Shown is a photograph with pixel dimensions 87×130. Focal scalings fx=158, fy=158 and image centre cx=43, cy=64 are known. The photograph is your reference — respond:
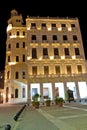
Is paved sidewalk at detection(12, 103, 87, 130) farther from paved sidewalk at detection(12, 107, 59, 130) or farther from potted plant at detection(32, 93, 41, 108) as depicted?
potted plant at detection(32, 93, 41, 108)

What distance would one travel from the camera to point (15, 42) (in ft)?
130

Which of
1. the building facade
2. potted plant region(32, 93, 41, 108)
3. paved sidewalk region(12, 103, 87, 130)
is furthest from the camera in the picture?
the building facade

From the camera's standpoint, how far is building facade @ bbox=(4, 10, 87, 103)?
33.4m

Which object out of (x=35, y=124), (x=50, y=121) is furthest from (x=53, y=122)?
(x=35, y=124)

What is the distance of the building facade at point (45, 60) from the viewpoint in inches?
1316

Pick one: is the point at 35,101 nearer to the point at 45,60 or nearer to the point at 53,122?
the point at 53,122

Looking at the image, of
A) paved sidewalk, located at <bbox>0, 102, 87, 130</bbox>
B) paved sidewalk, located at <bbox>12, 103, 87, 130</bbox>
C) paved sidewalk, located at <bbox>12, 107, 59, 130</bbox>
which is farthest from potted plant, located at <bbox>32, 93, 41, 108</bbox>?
paved sidewalk, located at <bbox>12, 107, 59, 130</bbox>

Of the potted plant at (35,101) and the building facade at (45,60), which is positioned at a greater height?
the building facade at (45,60)

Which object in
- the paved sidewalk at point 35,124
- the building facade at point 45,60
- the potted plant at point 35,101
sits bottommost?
the paved sidewalk at point 35,124

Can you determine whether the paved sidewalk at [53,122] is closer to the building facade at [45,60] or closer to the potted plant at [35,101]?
the potted plant at [35,101]

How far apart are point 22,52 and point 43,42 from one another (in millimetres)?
6314

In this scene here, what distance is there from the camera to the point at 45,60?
34656 millimetres

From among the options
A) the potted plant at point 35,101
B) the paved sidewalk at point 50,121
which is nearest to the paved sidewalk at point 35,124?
the paved sidewalk at point 50,121

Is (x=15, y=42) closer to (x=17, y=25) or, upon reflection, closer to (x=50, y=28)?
(x=17, y=25)
